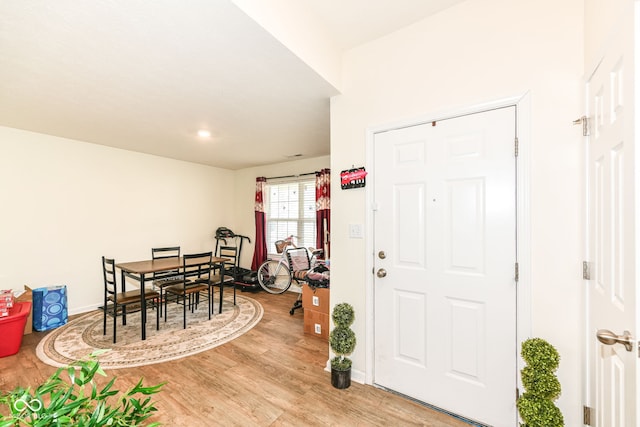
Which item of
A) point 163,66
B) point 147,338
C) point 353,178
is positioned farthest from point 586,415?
point 147,338

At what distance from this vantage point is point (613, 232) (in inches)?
43.1

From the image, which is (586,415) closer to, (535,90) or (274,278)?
(535,90)

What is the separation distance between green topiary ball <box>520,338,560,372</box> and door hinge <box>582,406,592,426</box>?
1.09 ft

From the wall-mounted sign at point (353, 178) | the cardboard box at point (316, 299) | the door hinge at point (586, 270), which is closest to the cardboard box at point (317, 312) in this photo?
the cardboard box at point (316, 299)

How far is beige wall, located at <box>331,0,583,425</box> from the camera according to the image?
4.90 ft

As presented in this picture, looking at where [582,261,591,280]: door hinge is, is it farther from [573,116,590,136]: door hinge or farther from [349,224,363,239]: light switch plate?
[349,224,363,239]: light switch plate

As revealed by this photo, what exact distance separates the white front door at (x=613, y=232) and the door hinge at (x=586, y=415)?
56 millimetres

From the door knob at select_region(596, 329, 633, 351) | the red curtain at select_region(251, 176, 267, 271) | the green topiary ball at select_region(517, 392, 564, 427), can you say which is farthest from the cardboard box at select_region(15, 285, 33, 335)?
the door knob at select_region(596, 329, 633, 351)

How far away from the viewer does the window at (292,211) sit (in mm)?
5137

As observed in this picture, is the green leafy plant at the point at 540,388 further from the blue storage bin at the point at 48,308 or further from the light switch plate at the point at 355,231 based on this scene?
the blue storage bin at the point at 48,308

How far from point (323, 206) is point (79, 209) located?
355 cm

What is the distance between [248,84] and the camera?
89.3 inches

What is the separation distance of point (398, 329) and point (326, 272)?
4.90 ft

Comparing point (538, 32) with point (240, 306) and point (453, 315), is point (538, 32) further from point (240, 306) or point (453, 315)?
point (240, 306)
